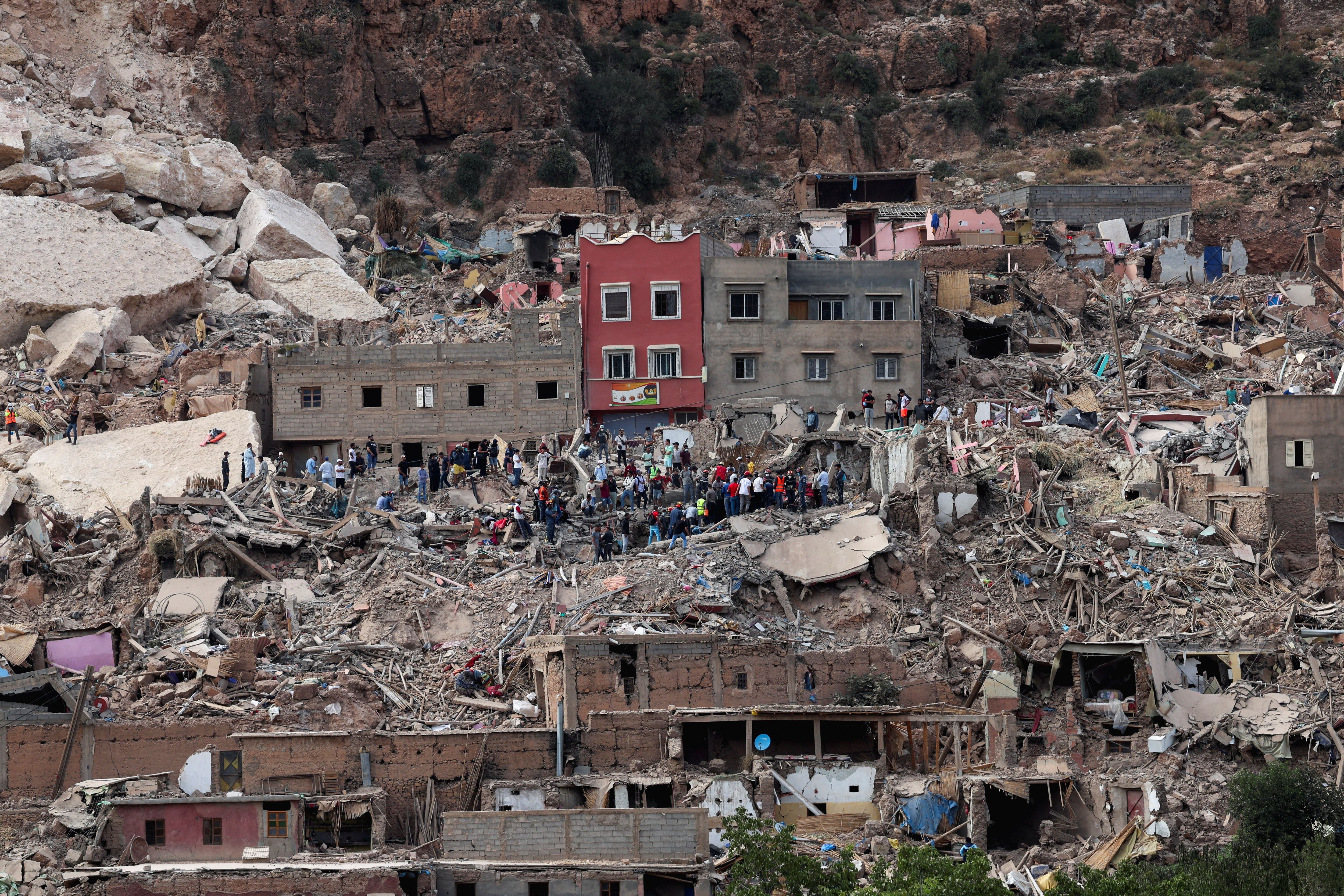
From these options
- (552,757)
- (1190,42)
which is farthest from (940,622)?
(1190,42)

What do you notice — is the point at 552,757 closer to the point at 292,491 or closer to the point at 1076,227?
the point at 292,491

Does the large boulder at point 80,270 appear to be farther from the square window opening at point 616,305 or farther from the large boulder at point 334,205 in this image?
the square window opening at point 616,305

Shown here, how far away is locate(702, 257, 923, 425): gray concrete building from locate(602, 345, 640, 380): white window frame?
5.16 ft

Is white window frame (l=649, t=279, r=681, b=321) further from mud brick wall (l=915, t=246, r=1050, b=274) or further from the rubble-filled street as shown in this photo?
mud brick wall (l=915, t=246, r=1050, b=274)

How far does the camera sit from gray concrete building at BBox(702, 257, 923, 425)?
1639 inches

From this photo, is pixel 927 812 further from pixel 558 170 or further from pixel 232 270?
pixel 558 170

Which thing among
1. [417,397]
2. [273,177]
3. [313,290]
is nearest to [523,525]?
[417,397]

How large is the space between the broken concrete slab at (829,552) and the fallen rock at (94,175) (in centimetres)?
2923

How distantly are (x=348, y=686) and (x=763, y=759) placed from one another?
650 centimetres

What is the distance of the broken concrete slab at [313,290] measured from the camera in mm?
48750

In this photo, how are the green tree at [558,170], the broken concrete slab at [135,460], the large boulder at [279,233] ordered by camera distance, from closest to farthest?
the broken concrete slab at [135,460] < the large boulder at [279,233] < the green tree at [558,170]

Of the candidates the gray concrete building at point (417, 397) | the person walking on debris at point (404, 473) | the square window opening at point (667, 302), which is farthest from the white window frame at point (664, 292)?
the person walking on debris at point (404, 473)

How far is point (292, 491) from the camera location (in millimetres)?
36156

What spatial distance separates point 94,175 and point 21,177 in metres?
2.06
